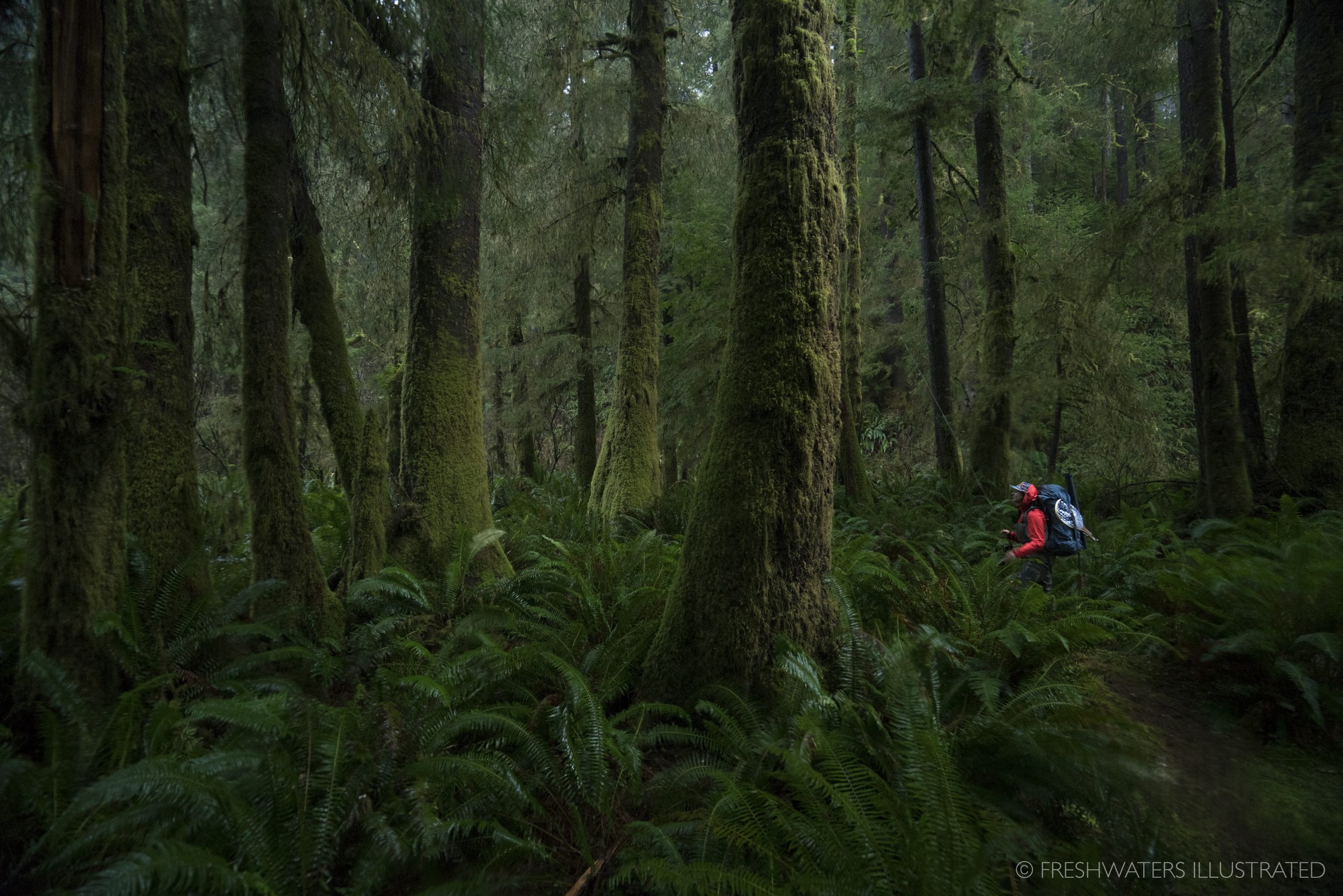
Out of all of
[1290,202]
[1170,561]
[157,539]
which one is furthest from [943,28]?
[157,539]

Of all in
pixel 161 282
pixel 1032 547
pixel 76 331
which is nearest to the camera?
pixel 76 331

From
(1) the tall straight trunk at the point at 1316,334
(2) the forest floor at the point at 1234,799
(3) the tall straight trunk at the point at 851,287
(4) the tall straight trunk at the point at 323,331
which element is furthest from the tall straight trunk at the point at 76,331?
(1) the tall straight trunk at the point at 1316,334

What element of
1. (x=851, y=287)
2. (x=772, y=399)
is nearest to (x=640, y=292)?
(x=851, y=287)

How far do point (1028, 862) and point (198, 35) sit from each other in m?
7.97

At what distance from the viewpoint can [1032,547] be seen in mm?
5543

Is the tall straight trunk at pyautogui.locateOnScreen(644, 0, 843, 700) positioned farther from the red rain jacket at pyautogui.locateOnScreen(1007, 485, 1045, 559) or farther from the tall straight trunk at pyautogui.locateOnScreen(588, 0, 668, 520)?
the tall straight trunk at pyautogui.locateOnScreen(588, 0, 668, 520)

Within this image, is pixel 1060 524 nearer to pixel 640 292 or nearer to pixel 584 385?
pixel 640 292

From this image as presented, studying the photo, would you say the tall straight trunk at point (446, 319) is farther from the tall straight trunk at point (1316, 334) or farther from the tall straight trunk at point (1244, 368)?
the tall straight trunk at point (1316, 334)

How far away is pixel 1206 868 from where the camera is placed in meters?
2.38

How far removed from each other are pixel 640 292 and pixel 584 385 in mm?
3467

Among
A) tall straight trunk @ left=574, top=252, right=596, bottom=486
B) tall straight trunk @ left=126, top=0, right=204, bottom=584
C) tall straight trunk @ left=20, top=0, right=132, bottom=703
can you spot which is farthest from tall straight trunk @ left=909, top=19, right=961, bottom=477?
tall straight trunk @ left=20, top=0, right=132, bottom=703

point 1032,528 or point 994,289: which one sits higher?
point 994,289

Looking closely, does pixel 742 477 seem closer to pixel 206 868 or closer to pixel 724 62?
pixel 206 868

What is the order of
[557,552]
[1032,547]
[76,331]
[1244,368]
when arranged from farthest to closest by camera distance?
[1244,368]
[557,552]
[1032,547]
[76,331]
